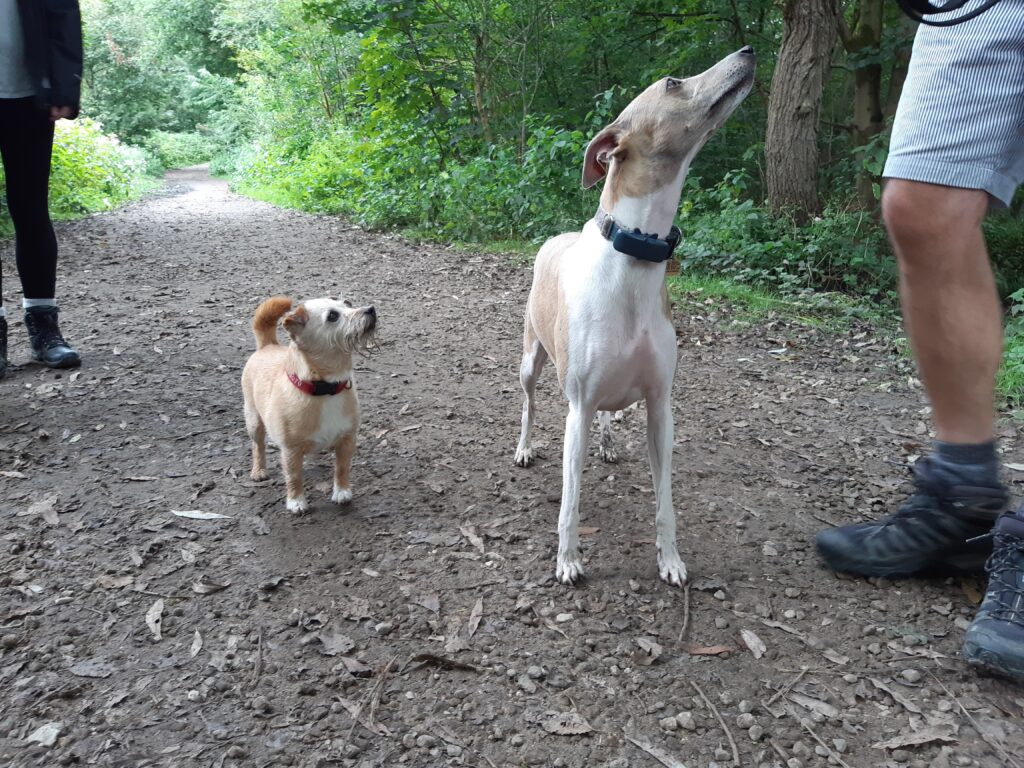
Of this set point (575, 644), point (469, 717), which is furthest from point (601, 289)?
point (469, 717)

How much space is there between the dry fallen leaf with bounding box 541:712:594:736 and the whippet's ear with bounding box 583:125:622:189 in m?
1.74

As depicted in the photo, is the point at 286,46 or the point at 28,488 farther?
the point at 286,46

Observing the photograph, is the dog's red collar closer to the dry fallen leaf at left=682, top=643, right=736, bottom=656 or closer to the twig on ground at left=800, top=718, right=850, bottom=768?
the dry fallen leaf at left=682, top=643, right=736, bottom=656

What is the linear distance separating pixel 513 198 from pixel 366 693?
7455 millimetres

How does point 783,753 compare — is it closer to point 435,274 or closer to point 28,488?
point 28,488

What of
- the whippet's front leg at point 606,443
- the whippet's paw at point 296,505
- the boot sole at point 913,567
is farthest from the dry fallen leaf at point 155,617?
the boot sole at point 913,567

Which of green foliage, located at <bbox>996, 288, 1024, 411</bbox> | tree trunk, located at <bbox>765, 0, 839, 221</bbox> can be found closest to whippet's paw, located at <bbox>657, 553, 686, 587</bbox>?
green foliage, located at <bbox>996, 288, 1024, 411</bbox>

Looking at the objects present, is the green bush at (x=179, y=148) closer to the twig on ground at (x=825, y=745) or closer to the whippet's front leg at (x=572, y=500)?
the whippet's front leg at (x=572, y=500)

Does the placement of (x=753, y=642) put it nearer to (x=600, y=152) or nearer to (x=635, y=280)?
(x=635, y=280)

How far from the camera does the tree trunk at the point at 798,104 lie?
7.18m

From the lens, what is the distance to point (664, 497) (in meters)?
2.58

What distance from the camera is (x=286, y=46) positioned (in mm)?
19828

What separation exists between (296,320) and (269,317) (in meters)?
0.57

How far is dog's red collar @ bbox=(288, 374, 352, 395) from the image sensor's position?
2855 millimetres
